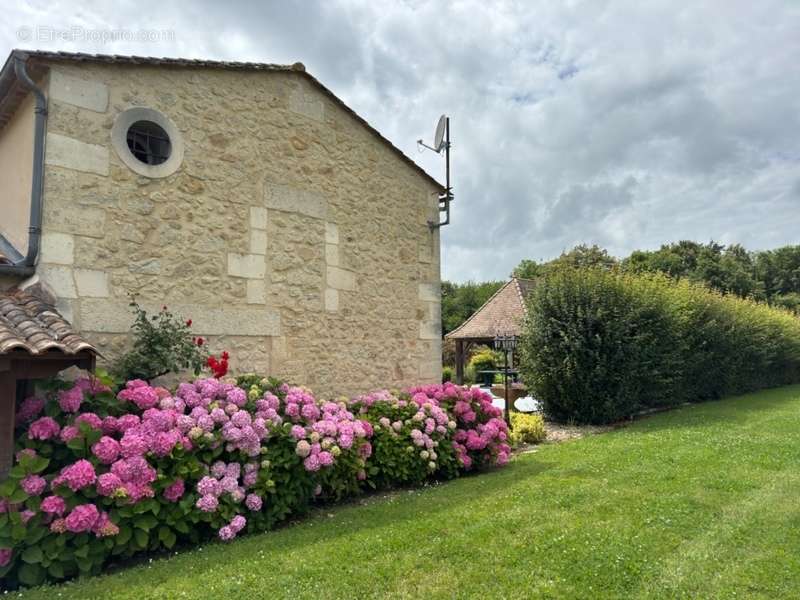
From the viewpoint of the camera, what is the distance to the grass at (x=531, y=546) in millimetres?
3527

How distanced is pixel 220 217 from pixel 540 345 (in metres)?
8.03

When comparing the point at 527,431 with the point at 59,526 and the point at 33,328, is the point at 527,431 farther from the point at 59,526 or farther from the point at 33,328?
the point at 33,328

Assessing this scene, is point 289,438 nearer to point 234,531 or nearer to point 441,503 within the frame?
point 234,531

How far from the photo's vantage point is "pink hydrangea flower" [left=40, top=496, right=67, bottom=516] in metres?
3.73

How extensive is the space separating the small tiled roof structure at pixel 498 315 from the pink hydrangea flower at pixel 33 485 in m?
16.6

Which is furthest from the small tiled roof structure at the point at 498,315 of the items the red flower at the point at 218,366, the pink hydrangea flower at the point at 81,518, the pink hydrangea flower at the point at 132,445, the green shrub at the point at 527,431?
the pink hydrangea flower at the point at 81,518

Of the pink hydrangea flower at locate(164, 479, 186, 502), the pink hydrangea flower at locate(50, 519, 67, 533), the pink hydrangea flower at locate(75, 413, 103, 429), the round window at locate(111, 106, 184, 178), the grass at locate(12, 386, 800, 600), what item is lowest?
the grass at locate(12, 386, 800, 600)

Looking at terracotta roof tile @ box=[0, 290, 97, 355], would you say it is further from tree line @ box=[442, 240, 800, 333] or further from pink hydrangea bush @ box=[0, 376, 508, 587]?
tree line @ box=[442, 240, 800, 333]

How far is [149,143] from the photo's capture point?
234 inches

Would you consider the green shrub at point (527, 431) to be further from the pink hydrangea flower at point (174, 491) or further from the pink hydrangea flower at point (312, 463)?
the pink hydrangea flower at point (174, 491)

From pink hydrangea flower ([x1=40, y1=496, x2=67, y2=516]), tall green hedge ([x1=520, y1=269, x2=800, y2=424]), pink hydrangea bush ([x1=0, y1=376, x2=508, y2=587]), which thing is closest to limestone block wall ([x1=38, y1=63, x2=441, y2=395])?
pink hydrangea bush ([x1=0, y1=376, x2=508, y2=587])

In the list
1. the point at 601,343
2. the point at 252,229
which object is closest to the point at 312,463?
the point at 252,229

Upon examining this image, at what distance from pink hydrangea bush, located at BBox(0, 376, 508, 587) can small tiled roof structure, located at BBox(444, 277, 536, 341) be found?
46.7 feet

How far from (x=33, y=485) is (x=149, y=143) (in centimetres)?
382
